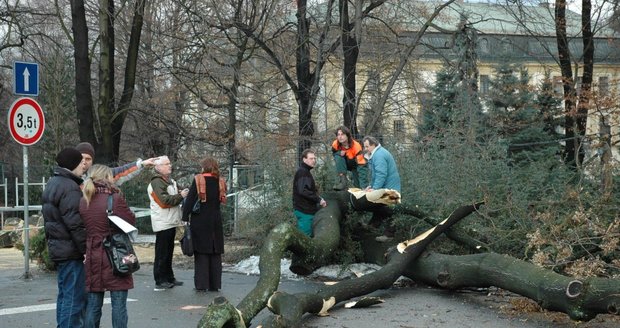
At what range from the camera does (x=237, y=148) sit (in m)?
21.7

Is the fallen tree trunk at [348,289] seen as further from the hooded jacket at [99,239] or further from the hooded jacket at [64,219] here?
the hooded jacket at [64,219]

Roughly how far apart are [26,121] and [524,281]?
815 centimetres

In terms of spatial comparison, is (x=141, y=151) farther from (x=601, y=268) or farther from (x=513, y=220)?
(x=601, y=268)

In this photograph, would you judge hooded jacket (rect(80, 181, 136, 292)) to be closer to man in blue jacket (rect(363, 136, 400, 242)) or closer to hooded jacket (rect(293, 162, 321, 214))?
hooded jacket (rect(293, 162, 321, 214))

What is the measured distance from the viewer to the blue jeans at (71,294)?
7.59 m

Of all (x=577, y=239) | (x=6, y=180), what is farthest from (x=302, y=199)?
(x=6, y=180)

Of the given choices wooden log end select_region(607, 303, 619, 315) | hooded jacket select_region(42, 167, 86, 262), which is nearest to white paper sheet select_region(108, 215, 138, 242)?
hooded jacket select_region(42, 167, 86, 262)

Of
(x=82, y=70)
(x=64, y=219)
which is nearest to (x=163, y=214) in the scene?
(x=64, y=219)

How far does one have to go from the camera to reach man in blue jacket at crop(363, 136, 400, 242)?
1153 cm

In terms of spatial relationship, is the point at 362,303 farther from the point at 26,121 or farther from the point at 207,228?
Answer: the point at 26,121

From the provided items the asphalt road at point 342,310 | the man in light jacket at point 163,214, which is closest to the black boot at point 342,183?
the asphalt road at point 342,310

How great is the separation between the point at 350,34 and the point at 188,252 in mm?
9695

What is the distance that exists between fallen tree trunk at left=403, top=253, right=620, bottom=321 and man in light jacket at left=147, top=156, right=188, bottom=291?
10.4 ft

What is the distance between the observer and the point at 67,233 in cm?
750
